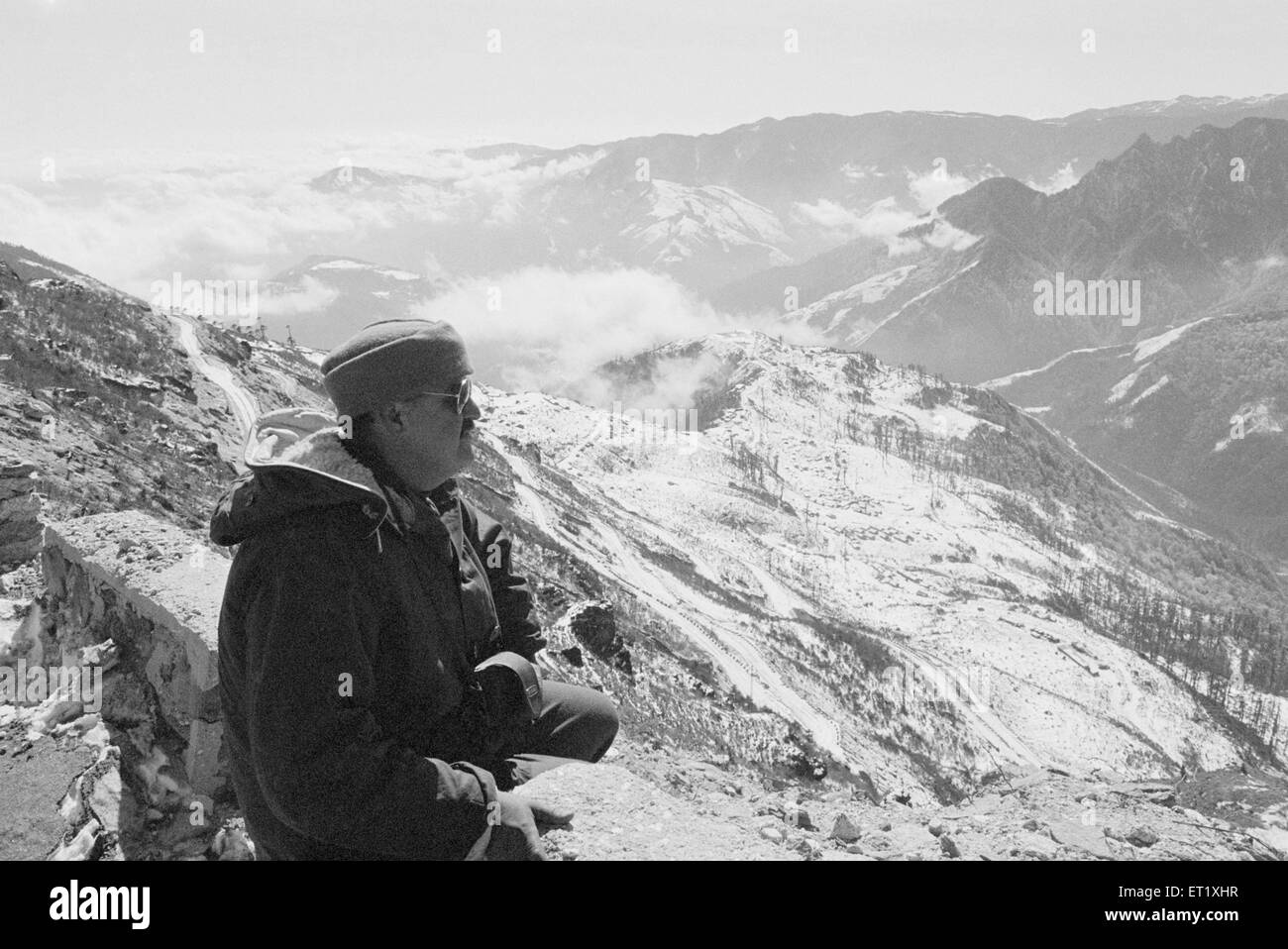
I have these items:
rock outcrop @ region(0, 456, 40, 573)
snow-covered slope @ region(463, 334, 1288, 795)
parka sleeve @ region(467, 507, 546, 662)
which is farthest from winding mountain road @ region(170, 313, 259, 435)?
parka sleeve @ region(467, 507, 546, 662)

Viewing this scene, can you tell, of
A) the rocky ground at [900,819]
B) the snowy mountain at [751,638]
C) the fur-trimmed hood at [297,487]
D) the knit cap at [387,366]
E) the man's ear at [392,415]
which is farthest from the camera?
the snowy mountain at [751,638]

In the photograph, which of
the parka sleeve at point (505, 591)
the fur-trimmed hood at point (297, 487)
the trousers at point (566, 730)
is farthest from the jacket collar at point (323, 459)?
the trousers at point (566, 730)

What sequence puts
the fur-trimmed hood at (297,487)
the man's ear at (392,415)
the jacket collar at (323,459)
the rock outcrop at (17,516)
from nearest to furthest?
1. the fur-trimmed hood at (297,487)
2. the jacket collar at (323,459)
3. the man's ear at (392,415)
4. the rock outcrop at (17,516)

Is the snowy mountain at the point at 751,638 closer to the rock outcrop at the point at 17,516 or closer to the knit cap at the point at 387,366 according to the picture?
the rock outcrop at the point at 17,516

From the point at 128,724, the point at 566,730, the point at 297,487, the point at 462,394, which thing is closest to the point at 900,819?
the point at 566,730

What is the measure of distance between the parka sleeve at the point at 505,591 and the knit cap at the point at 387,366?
1.41 metres

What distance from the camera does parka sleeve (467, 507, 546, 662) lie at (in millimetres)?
6742

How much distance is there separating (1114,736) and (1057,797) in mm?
139097

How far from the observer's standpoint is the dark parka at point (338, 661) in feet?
15.8

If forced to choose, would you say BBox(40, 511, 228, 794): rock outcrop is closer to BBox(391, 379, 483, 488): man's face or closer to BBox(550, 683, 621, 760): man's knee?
BBox(550, 683, 621, 760): man's knee

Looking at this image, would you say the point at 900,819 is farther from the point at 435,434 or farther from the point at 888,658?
the point at 888,658

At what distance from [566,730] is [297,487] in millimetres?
3312
